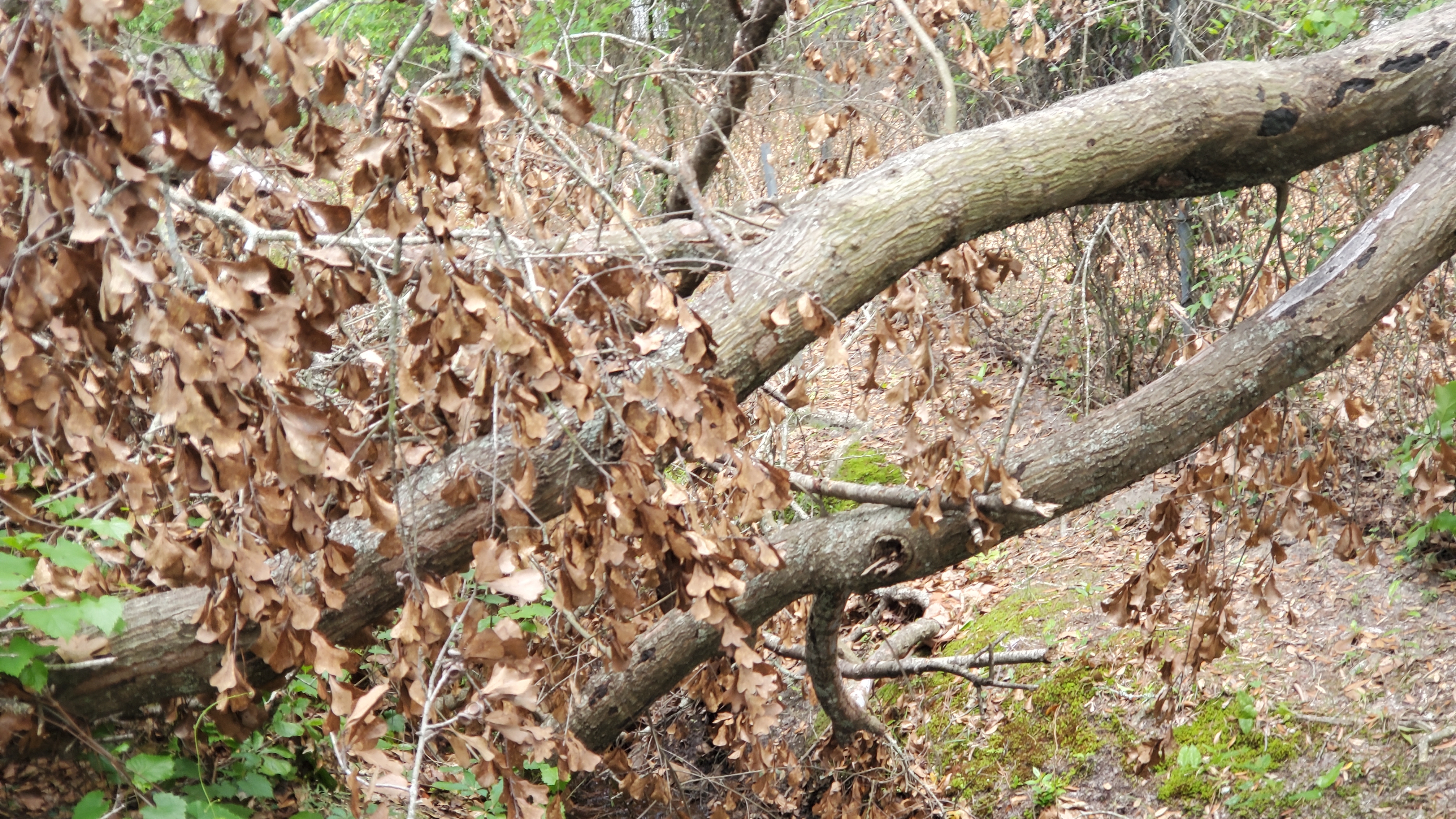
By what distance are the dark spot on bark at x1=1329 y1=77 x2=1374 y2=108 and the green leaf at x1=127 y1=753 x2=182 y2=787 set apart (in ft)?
10.5

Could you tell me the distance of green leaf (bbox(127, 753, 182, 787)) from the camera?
2154mm

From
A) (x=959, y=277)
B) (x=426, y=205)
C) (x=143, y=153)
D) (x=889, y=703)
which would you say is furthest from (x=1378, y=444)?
(x=143, y=153)

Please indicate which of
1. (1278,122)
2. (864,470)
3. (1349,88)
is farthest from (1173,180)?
(864,470)

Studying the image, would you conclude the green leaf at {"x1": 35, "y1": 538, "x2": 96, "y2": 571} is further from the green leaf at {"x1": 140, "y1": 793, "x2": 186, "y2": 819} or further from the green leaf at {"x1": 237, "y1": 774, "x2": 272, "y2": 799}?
the green leaf at {"x1": 237, "y1": 774, "x2": 272, "y2": 799}

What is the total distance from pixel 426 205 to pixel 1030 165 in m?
1.49

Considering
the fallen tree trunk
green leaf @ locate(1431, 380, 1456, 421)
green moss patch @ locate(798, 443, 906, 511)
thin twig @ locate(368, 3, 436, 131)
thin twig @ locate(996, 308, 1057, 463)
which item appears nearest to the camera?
thin twig @ locate(368, 3, 436, 131)

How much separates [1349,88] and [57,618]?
3186mm

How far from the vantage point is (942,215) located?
2355 millimetres

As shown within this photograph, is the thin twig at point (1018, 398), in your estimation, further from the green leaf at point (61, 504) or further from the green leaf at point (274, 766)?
the green leaf at point (61, 504)

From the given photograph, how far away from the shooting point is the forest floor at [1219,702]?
3.80 meters

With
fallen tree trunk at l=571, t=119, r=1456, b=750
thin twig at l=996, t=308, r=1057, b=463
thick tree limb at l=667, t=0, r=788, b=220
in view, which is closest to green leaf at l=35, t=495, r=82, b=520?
fallen tree trunk at l=571, t=119, r=1456, b=750

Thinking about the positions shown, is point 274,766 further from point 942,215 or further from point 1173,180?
point 1173,180

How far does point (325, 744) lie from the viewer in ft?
10.3

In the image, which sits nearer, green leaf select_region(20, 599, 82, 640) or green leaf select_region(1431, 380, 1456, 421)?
green leaf select_region(20, 599, 82, 640)
